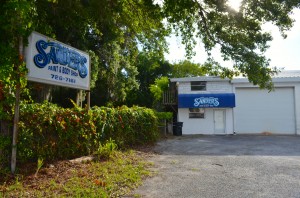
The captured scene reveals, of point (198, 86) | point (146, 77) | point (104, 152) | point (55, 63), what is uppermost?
point (146, 77)

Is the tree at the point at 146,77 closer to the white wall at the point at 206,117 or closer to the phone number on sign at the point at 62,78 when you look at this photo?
the white wall at the point at 206,117

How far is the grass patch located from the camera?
532 cm

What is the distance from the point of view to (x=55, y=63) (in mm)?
7316

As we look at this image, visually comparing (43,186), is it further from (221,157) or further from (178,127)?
(178,127)

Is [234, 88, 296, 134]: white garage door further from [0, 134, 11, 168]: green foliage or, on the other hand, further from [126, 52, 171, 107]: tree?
[0, 134, 11, 168]: green foliage

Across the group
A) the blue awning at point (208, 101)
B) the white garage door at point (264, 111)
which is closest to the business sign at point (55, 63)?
the blue awning at point (208, 101)

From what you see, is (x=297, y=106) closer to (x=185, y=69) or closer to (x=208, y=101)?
(x=208, y=101)

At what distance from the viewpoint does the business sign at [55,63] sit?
645 cm

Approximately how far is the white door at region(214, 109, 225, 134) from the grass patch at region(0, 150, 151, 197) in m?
15.3

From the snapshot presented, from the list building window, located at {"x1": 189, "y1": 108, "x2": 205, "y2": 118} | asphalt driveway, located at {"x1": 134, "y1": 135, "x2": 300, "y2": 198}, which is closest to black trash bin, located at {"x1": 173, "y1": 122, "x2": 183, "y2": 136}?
building window, located at {"x1": 189, "y1": 108, "x2": 205, "y2": 118}

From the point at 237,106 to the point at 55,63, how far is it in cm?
1805

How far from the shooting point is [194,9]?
8695mm

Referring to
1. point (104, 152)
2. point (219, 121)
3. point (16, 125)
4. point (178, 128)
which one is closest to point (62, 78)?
point (16, 125)

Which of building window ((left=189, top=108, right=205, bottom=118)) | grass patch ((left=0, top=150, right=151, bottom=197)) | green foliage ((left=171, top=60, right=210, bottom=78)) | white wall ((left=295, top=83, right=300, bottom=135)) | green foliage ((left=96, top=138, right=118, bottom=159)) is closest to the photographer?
grass patch ((left=0, top=150, right=151, bottom=197))
